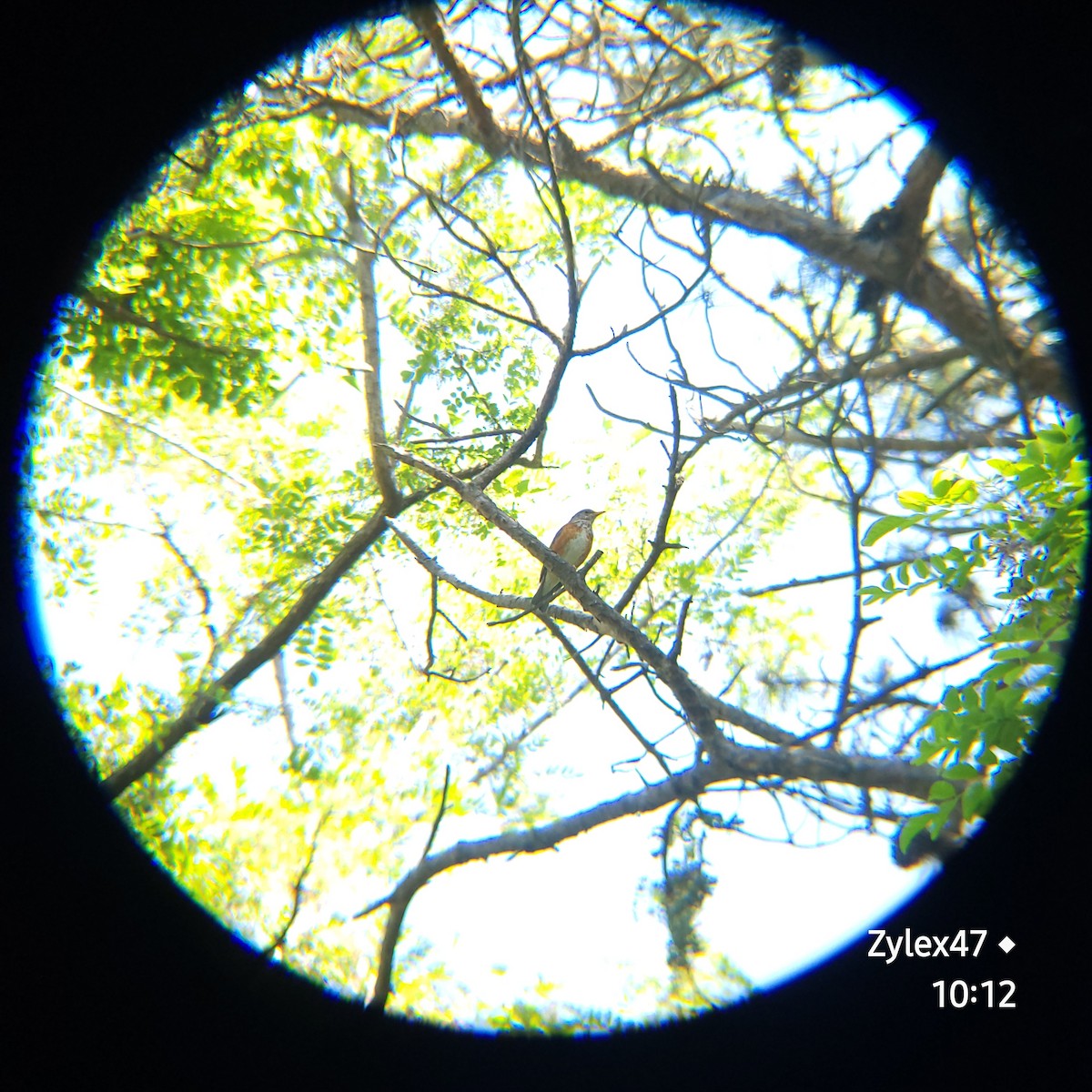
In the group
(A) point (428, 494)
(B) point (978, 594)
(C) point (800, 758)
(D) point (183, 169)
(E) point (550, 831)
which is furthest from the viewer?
(A) point (428, 494)

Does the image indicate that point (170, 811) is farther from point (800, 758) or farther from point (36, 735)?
point (800, 758)

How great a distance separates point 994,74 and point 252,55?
274cm

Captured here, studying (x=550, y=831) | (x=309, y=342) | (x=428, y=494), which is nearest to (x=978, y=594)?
(x=550, y=831)

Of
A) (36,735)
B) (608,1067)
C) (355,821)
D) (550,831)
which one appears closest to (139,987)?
(36,735)

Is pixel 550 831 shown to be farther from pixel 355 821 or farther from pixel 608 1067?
pixel 355 821

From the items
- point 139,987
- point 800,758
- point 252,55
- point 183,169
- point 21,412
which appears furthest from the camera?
point 183,169

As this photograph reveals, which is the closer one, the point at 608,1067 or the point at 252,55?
the point at 608,1067

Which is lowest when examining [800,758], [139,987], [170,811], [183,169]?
[139,987]

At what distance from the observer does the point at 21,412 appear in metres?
2.17

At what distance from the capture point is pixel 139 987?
166 centimetres

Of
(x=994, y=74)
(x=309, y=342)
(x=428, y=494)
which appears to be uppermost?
(x=309, y=342)

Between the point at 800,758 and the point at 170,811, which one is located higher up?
the point at 800,758

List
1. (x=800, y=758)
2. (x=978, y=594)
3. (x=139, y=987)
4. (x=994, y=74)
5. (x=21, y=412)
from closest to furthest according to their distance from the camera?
(x=139, y=987), (x=994, y=74), (x=21, y=412), (x=800, y=758), (x=978, y=594)

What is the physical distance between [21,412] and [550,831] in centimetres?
269
